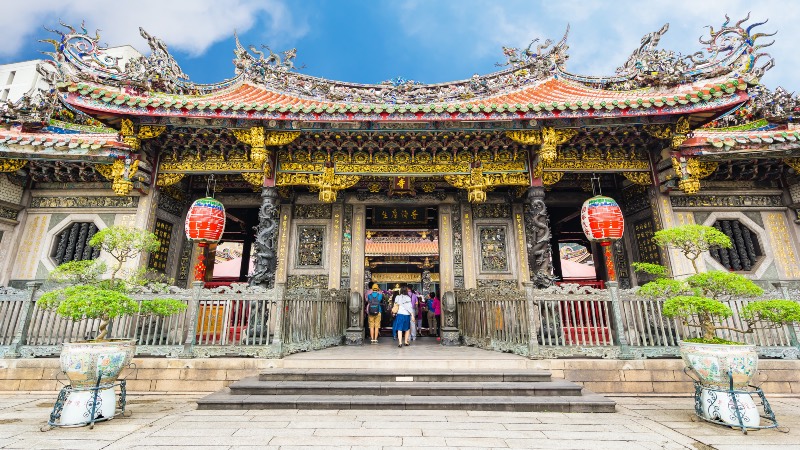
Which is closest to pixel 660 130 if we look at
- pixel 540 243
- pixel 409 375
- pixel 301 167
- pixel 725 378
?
pixel 540 243

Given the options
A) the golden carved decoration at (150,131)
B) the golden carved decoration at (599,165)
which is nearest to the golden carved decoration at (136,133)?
the golden carved decoration at (150,131)

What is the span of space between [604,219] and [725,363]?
10.8 ft

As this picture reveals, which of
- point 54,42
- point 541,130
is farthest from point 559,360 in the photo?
point 54,42

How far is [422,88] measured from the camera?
1034 cm

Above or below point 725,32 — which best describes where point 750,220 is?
below

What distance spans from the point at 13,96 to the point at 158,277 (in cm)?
3925

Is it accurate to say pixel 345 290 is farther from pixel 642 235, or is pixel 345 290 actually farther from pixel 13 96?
pixel 13 96

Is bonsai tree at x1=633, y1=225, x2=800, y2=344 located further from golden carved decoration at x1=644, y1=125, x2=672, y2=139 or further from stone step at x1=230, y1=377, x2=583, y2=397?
golden carved decoration at x1=644, y1=125, x2=672, y2=139

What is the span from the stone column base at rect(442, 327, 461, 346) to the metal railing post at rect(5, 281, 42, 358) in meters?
7.45

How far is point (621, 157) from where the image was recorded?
7.93 metres

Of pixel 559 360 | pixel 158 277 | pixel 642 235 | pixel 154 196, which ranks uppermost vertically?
pixel 154 196

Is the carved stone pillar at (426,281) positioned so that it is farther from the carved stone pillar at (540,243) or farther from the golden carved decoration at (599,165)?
the golden carved decoration at (599,165)

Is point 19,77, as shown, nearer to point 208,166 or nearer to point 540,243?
point 208,166

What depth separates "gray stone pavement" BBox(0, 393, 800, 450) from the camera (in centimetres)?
332
